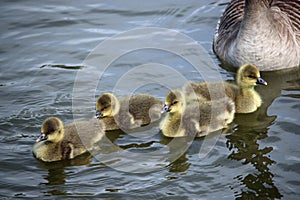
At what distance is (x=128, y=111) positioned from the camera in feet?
21.9

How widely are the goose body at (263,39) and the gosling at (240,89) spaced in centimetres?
84

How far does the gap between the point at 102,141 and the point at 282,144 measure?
5.95ft

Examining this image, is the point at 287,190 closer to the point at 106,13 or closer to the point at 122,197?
the point at 122,197

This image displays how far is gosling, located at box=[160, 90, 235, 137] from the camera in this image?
6.42 metres

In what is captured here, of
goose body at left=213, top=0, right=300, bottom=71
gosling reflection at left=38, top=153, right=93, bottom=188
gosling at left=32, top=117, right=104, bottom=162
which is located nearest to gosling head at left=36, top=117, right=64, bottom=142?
gosling at left=32, top=117, right=104, bottom=162

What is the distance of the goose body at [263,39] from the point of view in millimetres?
7746

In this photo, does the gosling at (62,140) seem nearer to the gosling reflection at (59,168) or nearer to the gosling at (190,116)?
A: the gosling reflection at (59,168)

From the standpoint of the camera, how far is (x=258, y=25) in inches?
305

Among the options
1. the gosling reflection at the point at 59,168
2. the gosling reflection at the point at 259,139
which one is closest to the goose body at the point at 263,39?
the gosling reflection at the point at 259,139

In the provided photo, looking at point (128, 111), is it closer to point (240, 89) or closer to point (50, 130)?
point (50, 130)

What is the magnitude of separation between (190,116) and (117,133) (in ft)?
2.68

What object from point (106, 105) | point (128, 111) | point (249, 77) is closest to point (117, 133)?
point (128, 111)

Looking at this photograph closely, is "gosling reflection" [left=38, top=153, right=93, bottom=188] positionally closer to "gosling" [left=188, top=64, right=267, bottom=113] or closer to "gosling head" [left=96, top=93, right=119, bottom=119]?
"gosling head" [left=96, top=93, right=119, bottom=119]

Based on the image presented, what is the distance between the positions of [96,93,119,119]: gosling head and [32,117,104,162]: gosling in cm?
17
